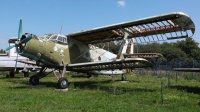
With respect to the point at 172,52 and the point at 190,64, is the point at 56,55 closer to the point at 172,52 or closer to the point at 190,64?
the point at 190,64

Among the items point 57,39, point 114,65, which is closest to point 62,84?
point 57,39

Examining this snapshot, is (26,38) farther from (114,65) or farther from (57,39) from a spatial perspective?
(114,65)

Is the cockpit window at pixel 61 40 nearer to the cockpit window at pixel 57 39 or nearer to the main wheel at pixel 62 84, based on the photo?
the cockpit window at pixel 57 39

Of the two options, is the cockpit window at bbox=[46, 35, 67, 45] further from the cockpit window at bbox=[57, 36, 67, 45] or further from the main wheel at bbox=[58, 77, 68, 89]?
the main wheel at bbox=[58, 77, 68, 89]

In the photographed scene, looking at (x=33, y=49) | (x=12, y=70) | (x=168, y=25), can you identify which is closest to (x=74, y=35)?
(x=33, y=49)

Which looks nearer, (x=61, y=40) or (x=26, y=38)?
(x=26, y=38)

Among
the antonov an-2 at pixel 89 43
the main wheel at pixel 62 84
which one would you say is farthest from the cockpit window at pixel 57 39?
the main wheel at pixel 62 84

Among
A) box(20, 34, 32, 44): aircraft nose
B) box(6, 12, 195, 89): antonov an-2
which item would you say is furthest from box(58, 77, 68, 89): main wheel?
box(20, 34, 32, 44): aircraft nose

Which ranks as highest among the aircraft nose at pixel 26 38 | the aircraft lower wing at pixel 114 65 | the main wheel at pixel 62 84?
the aircraft nose at pixel 26 38

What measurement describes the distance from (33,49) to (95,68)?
12.5ft

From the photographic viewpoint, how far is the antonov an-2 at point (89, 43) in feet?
35.7

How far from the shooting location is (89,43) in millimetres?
15023

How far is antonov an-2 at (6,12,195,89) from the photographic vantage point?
10867 millimetres

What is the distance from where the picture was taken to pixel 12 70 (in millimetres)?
22297
